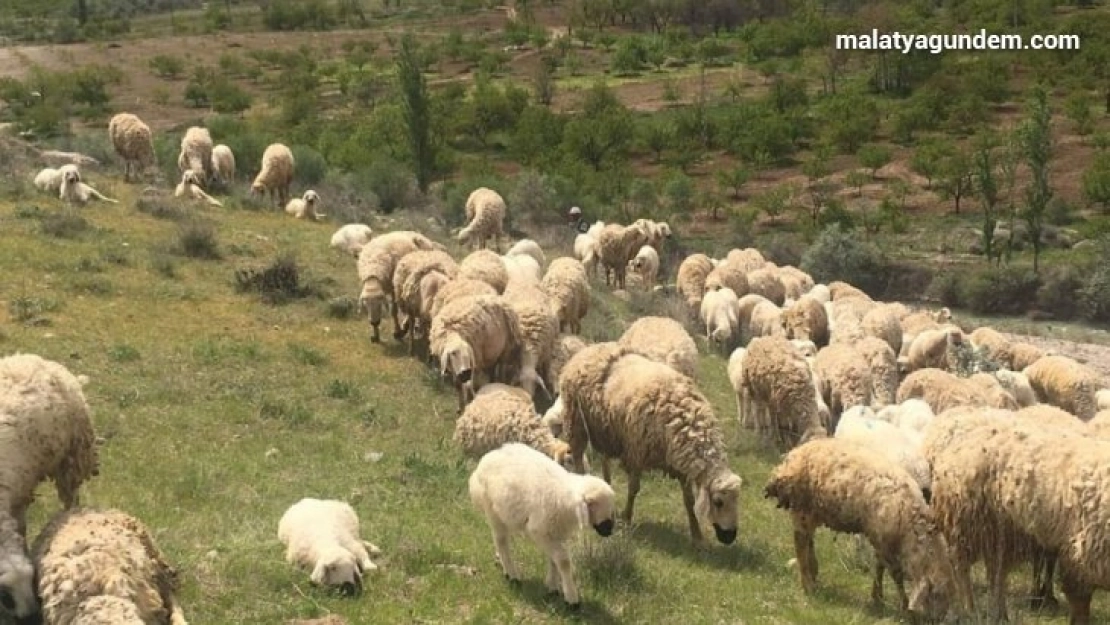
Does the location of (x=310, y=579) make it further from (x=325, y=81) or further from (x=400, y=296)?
(x=325, y=81)

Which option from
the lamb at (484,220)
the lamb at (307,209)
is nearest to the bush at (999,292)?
the lamb at (484,220)

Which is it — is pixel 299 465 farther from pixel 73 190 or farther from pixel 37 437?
pixel 73 190

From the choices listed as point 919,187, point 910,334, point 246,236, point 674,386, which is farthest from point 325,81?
point 674,386

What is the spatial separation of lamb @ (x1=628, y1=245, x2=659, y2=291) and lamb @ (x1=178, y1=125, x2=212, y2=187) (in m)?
11.7

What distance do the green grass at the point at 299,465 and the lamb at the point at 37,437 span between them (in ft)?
3.12

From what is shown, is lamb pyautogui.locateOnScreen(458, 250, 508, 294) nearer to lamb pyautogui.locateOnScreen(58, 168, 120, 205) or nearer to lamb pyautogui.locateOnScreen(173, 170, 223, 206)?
lamb pyautogui.locateOnScreen(58, 168, 120, 205)

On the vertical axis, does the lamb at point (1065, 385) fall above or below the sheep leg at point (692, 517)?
below

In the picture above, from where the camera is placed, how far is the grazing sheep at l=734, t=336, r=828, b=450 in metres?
14.1

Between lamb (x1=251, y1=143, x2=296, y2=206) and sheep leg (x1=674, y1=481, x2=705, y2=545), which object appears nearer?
sheep leg (x1=674, y1=481, x2=705, y2=545)

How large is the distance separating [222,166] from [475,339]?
17634 mm

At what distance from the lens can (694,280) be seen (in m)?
26.7

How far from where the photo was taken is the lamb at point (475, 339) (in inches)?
519

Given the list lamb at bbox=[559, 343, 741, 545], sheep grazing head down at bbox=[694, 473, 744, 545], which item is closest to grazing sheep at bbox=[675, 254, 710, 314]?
lamb at bbox=[559, 343, 741, 545]

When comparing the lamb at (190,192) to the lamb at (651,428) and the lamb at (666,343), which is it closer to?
the lamb at (666,343)
